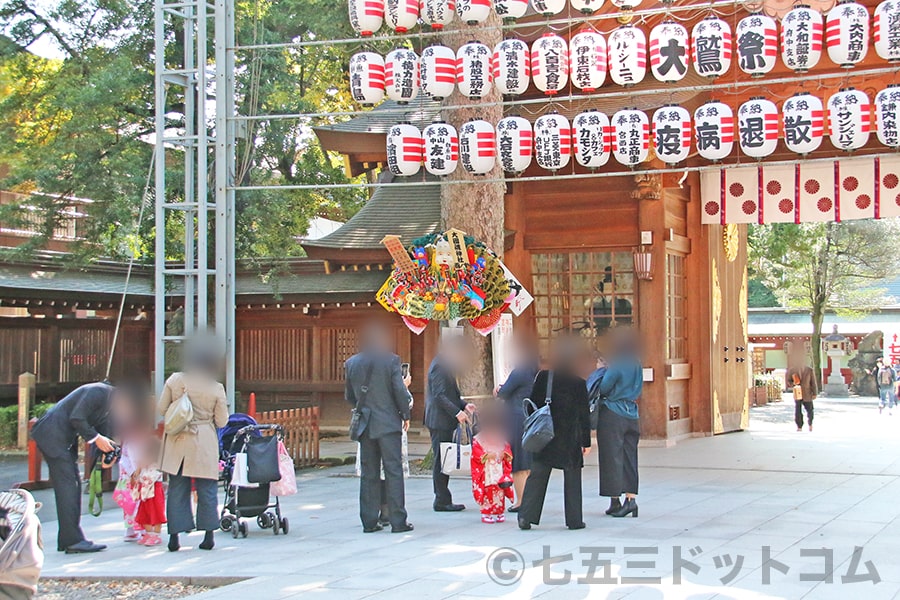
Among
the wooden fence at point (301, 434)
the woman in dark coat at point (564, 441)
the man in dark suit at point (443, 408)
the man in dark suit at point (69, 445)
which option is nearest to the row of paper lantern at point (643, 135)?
the man in dark suit at point (443, 408)

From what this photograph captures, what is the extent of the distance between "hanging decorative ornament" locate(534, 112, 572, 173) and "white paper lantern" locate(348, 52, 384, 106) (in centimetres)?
219

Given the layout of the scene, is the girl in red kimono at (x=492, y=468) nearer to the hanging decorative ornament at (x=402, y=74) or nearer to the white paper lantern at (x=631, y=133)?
the white paper lantern at (x=631, y=133)

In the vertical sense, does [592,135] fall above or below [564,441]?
above

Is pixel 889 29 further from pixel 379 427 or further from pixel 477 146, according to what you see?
pixel 379 427

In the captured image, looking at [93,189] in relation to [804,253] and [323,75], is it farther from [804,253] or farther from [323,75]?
[804,253]

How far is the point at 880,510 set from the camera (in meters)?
10.1

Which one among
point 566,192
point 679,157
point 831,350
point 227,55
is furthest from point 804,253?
point 227,55

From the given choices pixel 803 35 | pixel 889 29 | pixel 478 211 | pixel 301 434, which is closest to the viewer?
pixel 889 29

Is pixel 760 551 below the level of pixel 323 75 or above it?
below

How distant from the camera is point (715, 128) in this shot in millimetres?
12242

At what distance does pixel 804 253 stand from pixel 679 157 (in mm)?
25035

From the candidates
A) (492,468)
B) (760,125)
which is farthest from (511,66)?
(492,468)

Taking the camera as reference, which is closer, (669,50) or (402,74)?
(669,50)

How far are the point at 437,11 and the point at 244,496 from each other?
265 inches
